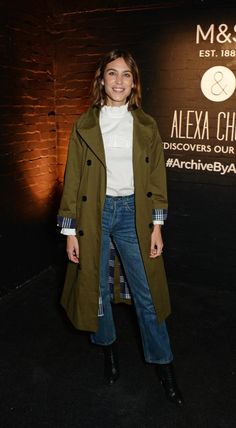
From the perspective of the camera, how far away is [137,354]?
298 centimetres

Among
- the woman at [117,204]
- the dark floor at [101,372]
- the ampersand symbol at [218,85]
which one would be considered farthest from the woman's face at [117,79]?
the dark floor at [101,372]

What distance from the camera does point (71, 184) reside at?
2.43 meters

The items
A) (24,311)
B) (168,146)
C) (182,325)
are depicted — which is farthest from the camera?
(168,146)

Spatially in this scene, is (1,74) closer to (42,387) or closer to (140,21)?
(140,21)

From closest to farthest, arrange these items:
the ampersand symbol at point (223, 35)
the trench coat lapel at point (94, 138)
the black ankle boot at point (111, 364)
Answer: the trench coat lapel at point (94, 138) < the black ankle boot at point (111, 364) < the ampersand symbol at point (223, 35)

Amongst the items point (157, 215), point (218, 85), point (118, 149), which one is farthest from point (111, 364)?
point (218, 85)

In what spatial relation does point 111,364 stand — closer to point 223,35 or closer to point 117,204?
point 117,204

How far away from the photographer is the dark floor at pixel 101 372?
7.76 feet

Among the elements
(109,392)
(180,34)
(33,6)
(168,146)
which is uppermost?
(33,6)

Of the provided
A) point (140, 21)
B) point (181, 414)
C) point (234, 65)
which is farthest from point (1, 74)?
point (181, 414)

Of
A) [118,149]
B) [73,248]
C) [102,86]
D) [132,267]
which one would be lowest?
[132,267]

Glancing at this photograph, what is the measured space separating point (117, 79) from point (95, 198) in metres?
0.68

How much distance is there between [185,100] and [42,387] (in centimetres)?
260

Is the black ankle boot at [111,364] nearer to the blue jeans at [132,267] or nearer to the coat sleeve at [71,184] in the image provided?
the blue jeans at [132,267]
